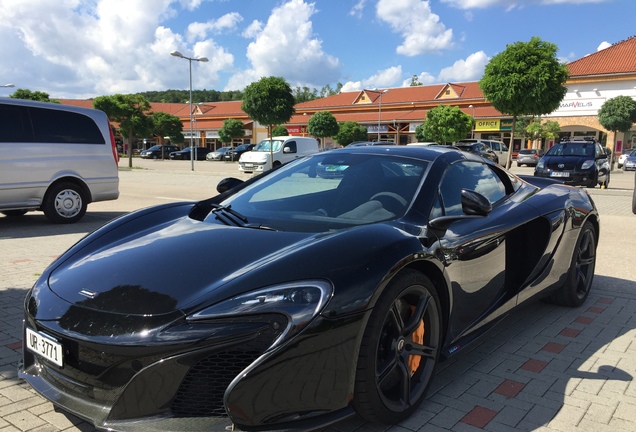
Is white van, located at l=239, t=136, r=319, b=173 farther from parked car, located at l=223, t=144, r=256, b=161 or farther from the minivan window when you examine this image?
parked car, located at l=223, t=144, r=256, b=161

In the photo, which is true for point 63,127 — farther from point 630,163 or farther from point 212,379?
point 630,163

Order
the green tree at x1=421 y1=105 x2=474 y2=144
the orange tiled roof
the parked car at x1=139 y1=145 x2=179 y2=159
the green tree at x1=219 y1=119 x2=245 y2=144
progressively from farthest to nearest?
the green tree at x1=219 y1=119 x2=245 y2=144 → the parked car at x1=139 y1=145 x2=179 y2=159 → the orange tiled roof → the green tree at x1=421 y1=105 x2=474 y2=144

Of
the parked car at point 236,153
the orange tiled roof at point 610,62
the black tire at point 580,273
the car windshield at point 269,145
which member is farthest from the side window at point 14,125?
the orange tiled roof at point 610,62

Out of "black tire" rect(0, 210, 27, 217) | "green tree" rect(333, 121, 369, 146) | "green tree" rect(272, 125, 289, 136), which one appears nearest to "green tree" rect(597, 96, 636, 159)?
"green tree" rect(333, 121, 369, 146)

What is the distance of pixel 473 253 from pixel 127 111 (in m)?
30.8

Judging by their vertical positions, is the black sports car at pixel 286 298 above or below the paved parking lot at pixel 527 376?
above

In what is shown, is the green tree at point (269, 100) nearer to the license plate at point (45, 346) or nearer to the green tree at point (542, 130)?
the green tree at point (542, 130)

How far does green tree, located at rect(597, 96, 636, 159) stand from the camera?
3416 centimetres

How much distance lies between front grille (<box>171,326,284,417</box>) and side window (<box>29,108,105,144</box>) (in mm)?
7492

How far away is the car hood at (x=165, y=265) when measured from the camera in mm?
2127

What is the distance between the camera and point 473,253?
3.01 meters

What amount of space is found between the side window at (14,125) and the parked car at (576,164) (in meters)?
13.6

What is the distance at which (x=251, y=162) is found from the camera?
23016 millimetres

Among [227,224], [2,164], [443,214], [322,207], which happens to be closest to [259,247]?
[227,224]
